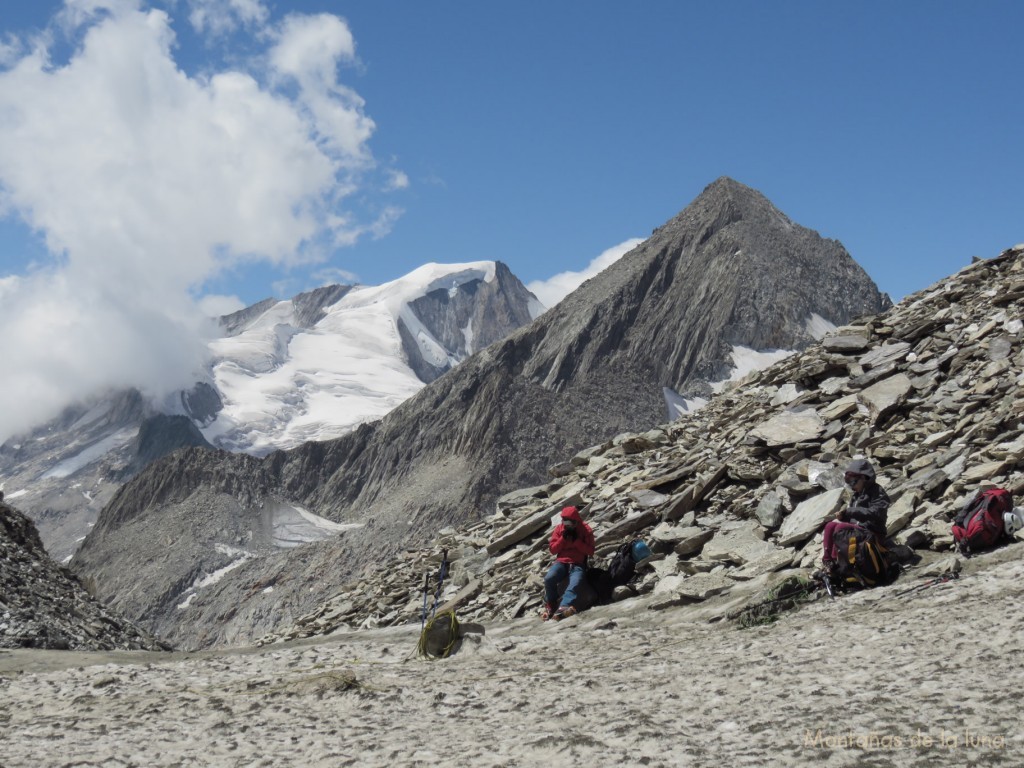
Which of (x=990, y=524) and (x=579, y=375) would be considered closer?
(x=990, y=524)

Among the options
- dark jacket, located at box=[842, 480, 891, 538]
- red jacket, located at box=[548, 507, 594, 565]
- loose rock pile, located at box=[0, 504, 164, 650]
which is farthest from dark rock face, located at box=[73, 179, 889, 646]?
dark jacket, located at box=[842, 480, 891, 538]

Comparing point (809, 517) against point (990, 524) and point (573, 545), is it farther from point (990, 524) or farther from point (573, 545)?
point (573, 545)

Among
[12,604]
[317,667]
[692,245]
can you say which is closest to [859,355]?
[317,667]

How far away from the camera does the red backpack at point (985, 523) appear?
1063 cm

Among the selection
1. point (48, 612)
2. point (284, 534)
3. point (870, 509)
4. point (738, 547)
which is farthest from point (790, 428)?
point (284, 534)

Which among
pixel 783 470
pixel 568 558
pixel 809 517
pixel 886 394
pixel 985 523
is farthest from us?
pixel 886 394

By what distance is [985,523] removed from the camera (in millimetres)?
10625

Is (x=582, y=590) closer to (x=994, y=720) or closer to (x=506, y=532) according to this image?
(x=506, y=532)

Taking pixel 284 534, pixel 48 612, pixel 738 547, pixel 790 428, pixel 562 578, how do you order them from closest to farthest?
pixel 738 547
pixel 562 578
pixel 48 612
pixel 790 428
pixel 284 534

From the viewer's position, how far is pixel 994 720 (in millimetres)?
6027

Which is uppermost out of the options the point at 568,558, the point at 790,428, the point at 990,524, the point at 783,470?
the point at 790,428

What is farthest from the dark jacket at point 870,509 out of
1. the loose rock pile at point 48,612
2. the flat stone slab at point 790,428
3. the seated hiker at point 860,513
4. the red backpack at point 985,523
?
the loose rock pile at point 48,612

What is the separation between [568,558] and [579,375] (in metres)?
138

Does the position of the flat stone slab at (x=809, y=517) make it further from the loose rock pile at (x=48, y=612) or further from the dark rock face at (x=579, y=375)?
the dark rock face at (x=579, y=375)
